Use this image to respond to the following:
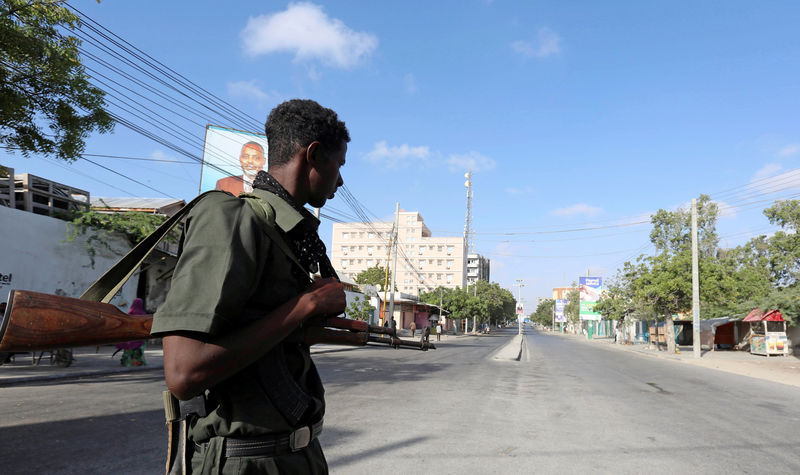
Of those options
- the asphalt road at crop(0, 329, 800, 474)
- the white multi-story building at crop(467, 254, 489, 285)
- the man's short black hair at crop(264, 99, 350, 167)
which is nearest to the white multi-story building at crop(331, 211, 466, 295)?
the white multi-story building at crop(467, 254, 489, 285)

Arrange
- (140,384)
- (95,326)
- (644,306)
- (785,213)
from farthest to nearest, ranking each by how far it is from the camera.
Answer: (785,213)
(644,306)
(140,384)
(95,326)

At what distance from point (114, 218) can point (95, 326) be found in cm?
1593

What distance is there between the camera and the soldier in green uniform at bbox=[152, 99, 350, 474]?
1104mm

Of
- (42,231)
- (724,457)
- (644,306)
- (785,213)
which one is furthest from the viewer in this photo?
(785,213)

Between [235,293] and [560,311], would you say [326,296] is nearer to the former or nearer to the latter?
[235,293]

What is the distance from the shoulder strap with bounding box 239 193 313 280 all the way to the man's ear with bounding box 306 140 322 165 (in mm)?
251

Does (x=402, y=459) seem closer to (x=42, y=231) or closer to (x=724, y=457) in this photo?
(x=724, y=457)

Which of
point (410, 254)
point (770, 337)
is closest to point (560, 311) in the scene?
point (410, 254)

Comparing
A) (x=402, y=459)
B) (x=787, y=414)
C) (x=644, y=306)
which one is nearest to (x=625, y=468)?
(x=402, y=459)

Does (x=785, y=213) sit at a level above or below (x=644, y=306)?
above

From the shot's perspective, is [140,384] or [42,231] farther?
[42,231]

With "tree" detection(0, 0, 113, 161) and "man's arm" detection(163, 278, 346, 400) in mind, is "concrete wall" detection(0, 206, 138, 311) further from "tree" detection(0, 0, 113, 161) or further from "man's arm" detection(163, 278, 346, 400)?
"man's arm" detection(163, 278, 346, 400)

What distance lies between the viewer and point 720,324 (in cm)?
3306

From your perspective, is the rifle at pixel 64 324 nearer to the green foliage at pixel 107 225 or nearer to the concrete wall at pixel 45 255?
the green foliage at pixel 107 225
